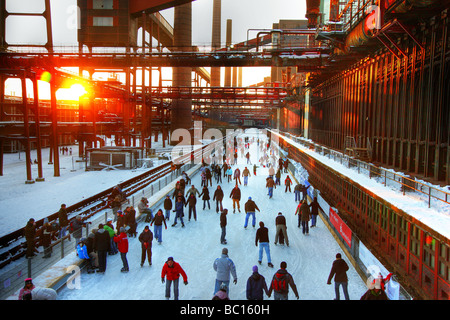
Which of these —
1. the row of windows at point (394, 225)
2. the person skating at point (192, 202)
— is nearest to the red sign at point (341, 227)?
the row of windows at point (394, 225)

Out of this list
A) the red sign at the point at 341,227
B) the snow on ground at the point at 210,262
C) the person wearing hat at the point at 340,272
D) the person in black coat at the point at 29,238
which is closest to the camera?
the person wearing hat at the point at 340,272

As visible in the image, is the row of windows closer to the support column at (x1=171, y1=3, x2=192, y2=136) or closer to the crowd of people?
the crowd of people

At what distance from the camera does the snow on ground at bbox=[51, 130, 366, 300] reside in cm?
811

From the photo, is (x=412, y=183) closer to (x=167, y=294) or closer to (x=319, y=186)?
(x=167, y=294)

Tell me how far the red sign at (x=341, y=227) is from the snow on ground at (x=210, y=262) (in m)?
0.52

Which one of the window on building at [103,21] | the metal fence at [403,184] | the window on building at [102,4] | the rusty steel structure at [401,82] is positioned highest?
the window on building at [102,4]

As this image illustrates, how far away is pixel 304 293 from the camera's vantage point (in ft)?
26.8

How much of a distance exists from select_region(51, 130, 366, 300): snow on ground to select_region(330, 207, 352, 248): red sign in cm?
52

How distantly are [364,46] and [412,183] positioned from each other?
31.3 feet

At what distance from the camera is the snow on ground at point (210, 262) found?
8.11 metres

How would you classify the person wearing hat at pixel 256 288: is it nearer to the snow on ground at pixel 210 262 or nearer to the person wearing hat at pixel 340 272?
the snow on ground at pixel 210 262

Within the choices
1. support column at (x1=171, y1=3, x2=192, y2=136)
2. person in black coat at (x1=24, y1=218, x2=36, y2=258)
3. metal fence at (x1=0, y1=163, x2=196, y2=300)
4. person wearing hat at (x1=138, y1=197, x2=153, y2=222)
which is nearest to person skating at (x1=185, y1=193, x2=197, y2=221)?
person wearing hat at (x1=138, y1=197, x2=153, y2=222)

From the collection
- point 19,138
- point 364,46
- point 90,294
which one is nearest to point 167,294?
point 90,294

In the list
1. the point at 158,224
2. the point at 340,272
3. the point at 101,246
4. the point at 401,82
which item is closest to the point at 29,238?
the point at 101,246
